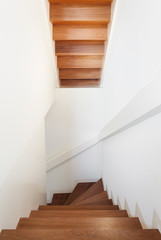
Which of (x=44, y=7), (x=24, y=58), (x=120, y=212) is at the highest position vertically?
(x=44, y=7)

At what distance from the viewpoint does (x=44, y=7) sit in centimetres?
160

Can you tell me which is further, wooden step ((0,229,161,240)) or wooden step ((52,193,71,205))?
wooden step ((52,193,71,205))

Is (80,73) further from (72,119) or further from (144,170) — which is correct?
(144,170)

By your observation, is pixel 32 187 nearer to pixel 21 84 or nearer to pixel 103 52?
pixel 21 84

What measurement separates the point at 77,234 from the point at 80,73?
7.81ft

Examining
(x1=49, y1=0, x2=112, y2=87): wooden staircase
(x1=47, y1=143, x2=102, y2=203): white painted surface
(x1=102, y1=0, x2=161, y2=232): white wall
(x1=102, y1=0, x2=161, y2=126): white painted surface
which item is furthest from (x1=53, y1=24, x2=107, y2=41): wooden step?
(x1=47, y1=143, x2=102, y2=203): white painted surface

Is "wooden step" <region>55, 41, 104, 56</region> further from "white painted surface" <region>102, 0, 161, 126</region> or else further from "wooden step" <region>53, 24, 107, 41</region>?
"white painted surface" <region>102, 0, 161, 126</region>

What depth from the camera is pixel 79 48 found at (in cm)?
228

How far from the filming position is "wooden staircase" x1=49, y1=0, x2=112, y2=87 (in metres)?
1.87

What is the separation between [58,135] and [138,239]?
2.34 metres

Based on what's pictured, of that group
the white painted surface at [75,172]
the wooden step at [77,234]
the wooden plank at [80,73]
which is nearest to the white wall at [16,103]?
the wooden step at [77,234]

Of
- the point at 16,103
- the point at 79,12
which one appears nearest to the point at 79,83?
the point at 79,12

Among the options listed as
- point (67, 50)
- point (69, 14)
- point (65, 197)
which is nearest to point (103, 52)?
point (67, 50)

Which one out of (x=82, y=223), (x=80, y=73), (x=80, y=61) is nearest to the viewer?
(x=82, y=223)
